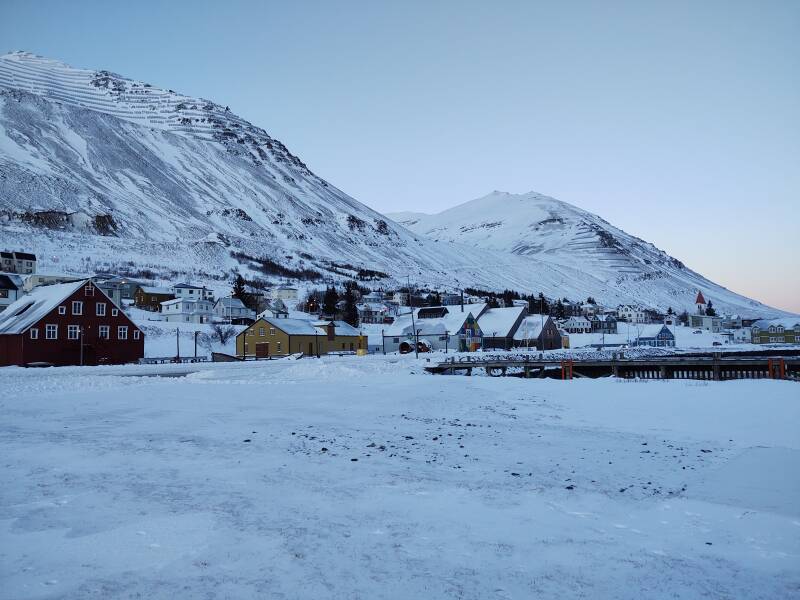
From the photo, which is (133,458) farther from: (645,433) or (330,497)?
(645,433)

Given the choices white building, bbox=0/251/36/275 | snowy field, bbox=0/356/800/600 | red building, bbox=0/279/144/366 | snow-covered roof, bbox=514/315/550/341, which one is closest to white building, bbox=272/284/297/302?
white building, bbox=0/251/36/275

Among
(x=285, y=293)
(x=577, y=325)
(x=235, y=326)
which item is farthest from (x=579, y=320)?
(x=235, y=326)

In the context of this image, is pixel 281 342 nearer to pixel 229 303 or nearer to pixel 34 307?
pixel 34 307

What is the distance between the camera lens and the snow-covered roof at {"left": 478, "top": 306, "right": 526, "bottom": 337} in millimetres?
99494

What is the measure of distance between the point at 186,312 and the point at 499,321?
184 ft

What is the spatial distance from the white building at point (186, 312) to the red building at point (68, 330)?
42.3 m

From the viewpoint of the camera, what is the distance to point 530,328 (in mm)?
102812

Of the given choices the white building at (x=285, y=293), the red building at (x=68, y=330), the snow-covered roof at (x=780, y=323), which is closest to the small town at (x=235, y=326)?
the red building at (x=68, y=330)

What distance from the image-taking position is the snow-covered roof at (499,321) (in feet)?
326

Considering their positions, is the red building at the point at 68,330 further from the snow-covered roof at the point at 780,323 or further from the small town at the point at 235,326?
the snow-covered roof at the point at 780,323

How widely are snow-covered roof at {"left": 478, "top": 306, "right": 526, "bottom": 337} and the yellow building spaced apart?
25.5m

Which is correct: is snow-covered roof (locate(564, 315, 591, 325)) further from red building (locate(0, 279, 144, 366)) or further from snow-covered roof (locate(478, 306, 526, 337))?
red building (locate(0, 279, 144, 366))

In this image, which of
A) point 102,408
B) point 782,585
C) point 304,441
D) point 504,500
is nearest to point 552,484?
point 504,500

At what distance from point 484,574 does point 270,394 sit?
73.0 ft
